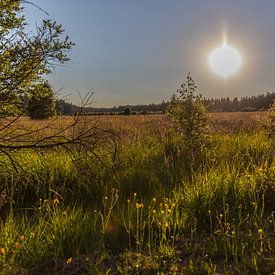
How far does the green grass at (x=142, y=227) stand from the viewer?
2.47m

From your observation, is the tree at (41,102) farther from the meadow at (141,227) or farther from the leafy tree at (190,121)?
the leafy tree at (190,121)

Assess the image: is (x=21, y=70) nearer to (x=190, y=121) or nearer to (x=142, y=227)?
(x=142, y=227)

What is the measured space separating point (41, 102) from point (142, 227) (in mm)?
2351

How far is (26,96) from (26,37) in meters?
0.83

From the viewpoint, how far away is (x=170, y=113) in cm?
750

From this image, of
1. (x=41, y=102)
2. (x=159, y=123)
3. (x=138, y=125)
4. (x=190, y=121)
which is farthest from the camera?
(x=138, y=125)

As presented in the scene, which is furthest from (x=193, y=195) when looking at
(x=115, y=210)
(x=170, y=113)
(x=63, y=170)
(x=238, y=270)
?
(x=170, y=113)

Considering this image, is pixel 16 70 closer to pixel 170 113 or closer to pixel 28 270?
pixel 28 270

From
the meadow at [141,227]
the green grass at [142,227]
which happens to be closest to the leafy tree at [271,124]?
the green grass at [142,227]

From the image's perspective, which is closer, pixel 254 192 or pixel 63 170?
pixel 254 192

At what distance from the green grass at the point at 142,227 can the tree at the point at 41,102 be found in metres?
0.77

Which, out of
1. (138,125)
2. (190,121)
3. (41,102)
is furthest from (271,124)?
(138,125)

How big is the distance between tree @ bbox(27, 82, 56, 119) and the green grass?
0.77 m

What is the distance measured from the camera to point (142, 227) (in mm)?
3131
